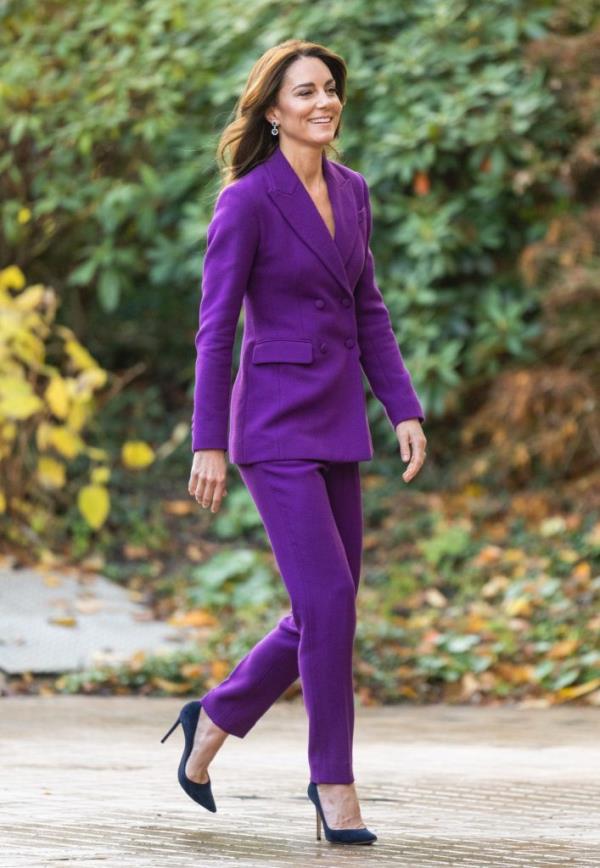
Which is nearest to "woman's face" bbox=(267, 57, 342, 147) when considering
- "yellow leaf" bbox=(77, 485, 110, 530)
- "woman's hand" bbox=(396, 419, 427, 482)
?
"woman's hand" bbox=(396, 419, 427, 482)

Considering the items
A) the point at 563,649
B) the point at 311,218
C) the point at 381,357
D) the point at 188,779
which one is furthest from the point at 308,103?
the point at 563,649

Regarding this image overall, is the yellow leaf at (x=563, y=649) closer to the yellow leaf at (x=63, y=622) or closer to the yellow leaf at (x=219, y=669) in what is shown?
the yellow leaf at (x=219, y=669)

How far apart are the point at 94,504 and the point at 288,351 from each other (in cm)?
526

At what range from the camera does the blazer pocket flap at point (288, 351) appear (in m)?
4.08

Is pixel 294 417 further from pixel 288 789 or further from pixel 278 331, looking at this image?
pixel 288 789

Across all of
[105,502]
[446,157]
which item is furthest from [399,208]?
[105,502]

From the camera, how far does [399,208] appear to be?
31.4ft

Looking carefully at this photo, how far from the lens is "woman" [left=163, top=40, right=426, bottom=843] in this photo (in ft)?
13.1

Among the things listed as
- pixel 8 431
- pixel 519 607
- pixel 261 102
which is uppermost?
pixel 261 102

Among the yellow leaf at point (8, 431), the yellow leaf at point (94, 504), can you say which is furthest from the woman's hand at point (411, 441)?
the yellow leaf at point (94, 504)

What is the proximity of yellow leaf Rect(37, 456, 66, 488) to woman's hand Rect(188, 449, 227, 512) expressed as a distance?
5.24 m

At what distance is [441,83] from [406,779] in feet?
17.2

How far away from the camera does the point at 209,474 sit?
4.02 m

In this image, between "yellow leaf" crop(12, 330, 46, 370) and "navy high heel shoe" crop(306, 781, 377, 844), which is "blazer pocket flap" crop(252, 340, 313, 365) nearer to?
"navy high heel shoe" crop(306, 781, 377, 844)
